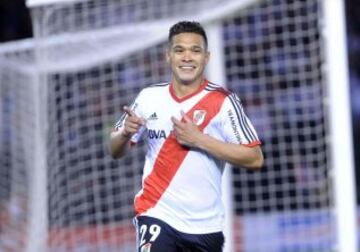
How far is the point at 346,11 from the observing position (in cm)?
1236

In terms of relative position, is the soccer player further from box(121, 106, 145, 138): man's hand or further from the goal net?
the goal net

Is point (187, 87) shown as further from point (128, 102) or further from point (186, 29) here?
point (128, 102)

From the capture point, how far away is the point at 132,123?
491 centimetres

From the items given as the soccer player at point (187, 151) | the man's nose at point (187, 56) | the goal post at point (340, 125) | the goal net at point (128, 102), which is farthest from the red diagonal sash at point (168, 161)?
the goal net at point (128, 102)

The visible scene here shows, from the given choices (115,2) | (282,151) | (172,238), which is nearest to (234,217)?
(282,151)

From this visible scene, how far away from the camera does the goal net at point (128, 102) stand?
26.3 ft

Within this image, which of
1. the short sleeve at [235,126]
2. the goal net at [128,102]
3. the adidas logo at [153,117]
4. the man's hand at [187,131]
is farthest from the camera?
the goal net at [128,102]

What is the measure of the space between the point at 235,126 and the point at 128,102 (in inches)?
153

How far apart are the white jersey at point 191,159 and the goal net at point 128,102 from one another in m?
2.73

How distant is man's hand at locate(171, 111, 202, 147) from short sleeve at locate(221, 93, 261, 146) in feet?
0.56

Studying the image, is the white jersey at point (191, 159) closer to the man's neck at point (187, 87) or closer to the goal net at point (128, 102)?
the man's neck at point (187, 87)

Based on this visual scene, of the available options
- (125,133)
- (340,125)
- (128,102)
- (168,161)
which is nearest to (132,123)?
(125,133)

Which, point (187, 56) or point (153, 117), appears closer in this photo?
point (187, 56)

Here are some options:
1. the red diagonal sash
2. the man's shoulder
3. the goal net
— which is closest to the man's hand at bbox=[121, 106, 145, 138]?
the red diagonal sash
